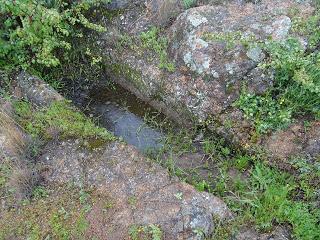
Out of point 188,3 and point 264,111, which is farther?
point 188,3

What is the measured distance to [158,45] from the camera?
5434mm

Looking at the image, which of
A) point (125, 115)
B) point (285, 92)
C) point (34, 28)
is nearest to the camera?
point (285, 92)

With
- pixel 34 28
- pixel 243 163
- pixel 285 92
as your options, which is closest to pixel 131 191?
pixel 243 163

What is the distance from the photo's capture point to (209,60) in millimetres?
5051

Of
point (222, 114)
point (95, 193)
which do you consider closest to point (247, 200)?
point (222, 114)

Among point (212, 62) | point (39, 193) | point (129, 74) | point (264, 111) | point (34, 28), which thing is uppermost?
point (212, 62)

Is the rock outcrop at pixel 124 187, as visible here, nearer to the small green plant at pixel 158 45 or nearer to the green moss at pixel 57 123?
the green moss at pixel 57 123

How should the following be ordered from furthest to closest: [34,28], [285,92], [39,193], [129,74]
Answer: [129,74] → [34,28] → [285,92] → [39,193]

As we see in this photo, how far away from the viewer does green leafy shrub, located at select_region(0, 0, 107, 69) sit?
4.76 m

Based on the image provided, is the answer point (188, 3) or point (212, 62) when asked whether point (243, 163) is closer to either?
point (212, 62)

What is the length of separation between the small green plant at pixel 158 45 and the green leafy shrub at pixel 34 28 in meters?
0.66

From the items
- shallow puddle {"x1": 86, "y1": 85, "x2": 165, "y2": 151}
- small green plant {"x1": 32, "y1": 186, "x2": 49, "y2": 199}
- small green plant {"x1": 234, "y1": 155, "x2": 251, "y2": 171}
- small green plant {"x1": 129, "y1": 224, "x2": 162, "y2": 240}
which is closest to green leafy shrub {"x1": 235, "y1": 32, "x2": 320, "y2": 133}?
small green plant {"x1": 234, "y1": 155, "x2": 251, "y2": 171}

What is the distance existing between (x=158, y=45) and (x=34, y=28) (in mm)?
1651

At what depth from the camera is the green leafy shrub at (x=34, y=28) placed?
15.6 ft
